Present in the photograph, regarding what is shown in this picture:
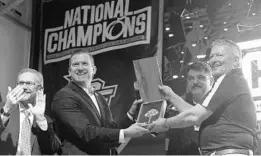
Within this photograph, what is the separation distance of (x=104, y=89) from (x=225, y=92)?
1632 millimetres

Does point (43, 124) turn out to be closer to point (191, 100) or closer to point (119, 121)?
point (119, 121)

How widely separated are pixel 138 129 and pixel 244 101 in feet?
3.53

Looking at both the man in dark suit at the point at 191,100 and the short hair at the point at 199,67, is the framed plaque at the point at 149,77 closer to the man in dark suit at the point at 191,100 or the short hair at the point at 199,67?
the man in dark suit at the point at 191,100

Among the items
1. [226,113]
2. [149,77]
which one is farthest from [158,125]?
[226,113]

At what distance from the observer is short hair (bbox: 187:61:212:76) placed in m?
4.60

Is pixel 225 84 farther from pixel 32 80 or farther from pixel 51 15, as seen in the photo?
pixel 51 15

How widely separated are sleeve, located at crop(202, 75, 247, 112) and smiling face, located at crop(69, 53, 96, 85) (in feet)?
4.60

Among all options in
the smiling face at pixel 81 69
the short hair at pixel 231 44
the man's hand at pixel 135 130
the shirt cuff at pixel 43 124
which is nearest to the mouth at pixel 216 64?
the short hair at pixel 231 44

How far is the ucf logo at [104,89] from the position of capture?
5.17 m

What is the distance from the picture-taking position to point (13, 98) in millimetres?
4551

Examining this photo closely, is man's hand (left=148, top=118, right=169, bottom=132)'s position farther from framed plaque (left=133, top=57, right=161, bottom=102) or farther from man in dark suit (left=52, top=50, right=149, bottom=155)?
framed plaque (left=133, top=57, right=161, bottom=102)

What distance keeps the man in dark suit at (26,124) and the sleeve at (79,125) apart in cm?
15

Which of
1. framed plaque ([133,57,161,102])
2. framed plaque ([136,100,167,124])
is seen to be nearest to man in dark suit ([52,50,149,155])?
framed plaque ([136,100,167,124])

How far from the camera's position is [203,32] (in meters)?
4.74
